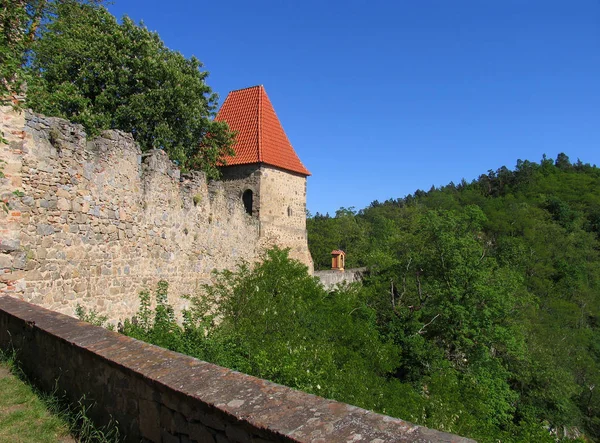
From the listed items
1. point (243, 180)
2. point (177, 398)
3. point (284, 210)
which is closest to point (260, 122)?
point (243, 180)

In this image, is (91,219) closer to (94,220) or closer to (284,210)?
(94,220)

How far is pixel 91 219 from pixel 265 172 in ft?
31.5

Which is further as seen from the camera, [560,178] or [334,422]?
[560,178]

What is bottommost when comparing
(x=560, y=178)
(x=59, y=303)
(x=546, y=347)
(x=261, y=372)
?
(x=546, y=347)

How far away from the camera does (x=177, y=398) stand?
102 inches

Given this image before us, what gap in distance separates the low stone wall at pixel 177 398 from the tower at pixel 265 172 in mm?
12014

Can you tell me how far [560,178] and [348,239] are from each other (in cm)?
3985

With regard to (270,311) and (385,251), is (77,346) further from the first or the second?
(385,251)

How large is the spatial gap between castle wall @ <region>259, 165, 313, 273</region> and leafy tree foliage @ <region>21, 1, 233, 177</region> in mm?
2256

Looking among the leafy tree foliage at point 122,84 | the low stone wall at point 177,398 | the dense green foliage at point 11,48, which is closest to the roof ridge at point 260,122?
the leafy tree foliage at point 122,84

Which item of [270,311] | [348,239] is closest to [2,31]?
[270,311]

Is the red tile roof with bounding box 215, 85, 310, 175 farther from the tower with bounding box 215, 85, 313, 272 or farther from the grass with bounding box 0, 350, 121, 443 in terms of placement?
the grass with bounding box 0, 350, 121, 443

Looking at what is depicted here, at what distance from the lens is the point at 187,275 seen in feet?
35.8

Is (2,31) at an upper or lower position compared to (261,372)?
upper
